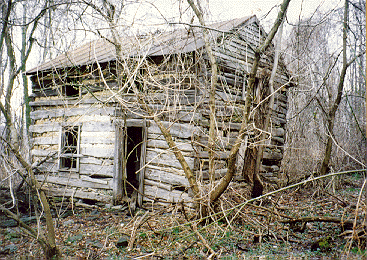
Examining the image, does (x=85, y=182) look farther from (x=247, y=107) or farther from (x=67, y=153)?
(x=247, y=107)

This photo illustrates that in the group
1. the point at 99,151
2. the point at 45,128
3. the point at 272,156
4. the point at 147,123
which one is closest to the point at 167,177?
the point at 147,123

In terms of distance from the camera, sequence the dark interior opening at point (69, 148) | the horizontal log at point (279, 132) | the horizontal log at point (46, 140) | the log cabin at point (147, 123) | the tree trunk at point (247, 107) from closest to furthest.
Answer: the tree trunk at point (247, 107) < the log cabin at point (147, 123) < the dark interior opening at point (69, 148) < the horizontal log at point (279, 132) < the horizontal log at point (46, 140)

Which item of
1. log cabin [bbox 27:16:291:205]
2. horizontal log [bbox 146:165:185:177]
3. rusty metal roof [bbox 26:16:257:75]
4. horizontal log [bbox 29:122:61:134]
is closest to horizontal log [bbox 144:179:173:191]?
log cabin [bbox 27:16:291:205]

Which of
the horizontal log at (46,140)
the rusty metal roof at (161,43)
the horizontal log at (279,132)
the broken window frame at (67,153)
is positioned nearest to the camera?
the rusty metal roof at (161,43)

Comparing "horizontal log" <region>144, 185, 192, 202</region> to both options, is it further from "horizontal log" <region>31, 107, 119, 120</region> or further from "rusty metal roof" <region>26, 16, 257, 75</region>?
"rusty metal roof" <region>26, 16, 257, 75</region>

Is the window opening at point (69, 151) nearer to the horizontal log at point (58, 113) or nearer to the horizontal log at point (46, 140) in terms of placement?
the horizontal log at point (46, 140)

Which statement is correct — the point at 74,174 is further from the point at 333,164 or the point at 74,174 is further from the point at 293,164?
the point at 333,164

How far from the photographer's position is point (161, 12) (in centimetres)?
446

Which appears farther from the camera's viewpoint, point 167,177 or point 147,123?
point 147,123

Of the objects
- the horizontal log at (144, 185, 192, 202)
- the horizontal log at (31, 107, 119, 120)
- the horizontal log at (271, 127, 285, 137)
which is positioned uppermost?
the horizontal log at (31, 107, 119, 120)

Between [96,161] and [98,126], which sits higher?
[98,126]

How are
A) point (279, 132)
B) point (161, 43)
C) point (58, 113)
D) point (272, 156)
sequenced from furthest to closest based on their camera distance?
point (279, 132)
point (58, 113)
point (272, 156)
point (161, 43)

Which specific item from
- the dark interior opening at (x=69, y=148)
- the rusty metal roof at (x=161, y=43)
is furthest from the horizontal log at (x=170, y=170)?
the dark interior opening at (x=69, y=148)

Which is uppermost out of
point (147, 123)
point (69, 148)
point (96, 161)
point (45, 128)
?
point (147, 123)
